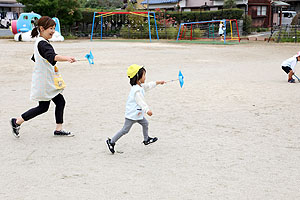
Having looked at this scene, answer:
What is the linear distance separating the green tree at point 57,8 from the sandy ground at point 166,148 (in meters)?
20.8

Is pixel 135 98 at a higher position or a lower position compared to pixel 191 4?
lower

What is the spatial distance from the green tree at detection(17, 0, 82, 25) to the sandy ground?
20788mm

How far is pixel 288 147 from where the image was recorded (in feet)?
13.8

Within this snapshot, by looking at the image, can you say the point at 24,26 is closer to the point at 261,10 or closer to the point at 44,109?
the point at 44,109

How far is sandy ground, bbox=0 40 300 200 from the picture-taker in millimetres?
3127

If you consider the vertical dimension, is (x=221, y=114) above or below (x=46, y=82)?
below

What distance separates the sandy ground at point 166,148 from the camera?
313cm

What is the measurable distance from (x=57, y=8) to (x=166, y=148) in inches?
1024

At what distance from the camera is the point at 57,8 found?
1100 inches

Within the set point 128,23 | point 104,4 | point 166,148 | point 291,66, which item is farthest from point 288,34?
point 104,4

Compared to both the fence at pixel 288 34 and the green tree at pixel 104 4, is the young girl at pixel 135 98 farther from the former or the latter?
the green tree at pixel 104 4

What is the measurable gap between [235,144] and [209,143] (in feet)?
1.02

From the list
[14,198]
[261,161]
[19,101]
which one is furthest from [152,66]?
[14,198]

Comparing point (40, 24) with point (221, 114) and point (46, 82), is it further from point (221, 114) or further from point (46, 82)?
point (221, 114)
